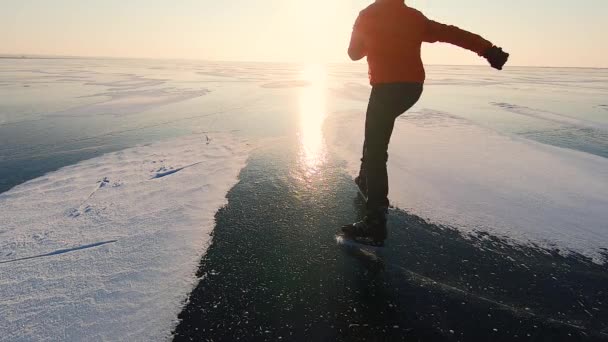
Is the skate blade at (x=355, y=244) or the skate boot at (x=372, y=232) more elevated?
the skate boot at (x=372, y=232)

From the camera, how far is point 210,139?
603cm

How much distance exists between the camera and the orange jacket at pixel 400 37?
94.8 inches

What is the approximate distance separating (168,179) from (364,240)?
242cm

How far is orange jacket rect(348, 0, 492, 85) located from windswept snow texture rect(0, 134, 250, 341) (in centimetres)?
191

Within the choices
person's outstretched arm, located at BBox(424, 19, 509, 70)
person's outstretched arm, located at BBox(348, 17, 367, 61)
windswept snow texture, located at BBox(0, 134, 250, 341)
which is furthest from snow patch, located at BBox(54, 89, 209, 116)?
person's outstretched arm, located at BBox(424, 19, 509, 70)

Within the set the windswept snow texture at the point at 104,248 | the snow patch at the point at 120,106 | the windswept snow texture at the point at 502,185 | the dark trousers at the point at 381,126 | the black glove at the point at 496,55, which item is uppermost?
the black glove at the point at 496,55

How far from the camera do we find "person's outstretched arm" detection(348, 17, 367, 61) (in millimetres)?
2549

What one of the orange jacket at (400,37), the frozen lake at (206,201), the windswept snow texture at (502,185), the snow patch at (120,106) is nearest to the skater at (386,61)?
the orange jacket at (400,37)

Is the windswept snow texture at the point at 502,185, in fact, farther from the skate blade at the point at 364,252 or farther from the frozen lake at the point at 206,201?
the skate blade at the point at 364,252

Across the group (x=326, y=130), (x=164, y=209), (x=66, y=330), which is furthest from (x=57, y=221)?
(x=326, y=130)

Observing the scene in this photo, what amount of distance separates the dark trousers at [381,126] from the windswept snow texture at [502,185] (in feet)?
2.11

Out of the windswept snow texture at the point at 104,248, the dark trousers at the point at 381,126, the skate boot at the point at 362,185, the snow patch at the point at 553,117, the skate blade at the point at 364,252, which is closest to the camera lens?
the windswept snow texture at the point at 104,248

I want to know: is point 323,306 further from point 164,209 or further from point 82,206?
point 82,206

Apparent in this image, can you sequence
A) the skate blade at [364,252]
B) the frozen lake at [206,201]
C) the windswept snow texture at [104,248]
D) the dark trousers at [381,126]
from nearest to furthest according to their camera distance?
the windswept snow texture at [104,248], the frozen lake at [206,201], the skate blade at [364,252], the dark trousers at [381,126]
